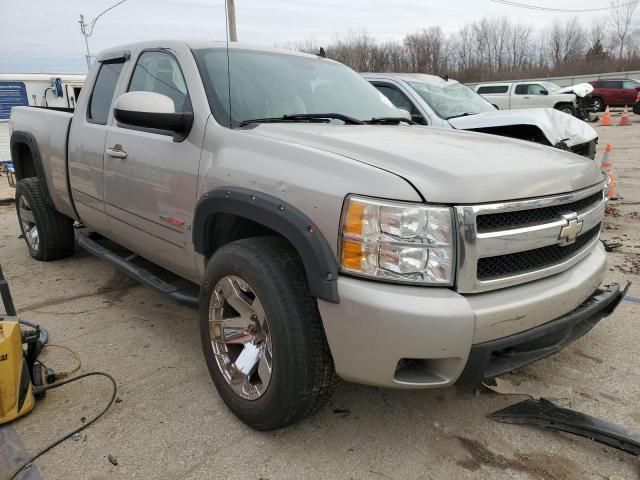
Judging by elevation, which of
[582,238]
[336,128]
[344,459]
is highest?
[336,128]

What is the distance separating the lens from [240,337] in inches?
99.7

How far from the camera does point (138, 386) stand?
9.52ft

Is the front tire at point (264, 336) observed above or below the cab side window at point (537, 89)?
below

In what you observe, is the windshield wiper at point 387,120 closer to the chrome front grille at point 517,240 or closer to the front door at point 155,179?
the front door at point 155,179

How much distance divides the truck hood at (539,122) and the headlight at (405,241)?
4493 millimetres

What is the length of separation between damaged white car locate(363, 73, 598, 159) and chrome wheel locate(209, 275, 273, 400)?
4.37 meters

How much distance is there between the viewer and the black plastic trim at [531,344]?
2018 mm

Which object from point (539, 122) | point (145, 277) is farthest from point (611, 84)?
point (145, 277)

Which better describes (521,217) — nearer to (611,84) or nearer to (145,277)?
(145,277)

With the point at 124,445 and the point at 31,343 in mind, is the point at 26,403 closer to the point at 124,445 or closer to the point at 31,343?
the point at 31,343

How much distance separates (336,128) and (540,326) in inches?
55.8

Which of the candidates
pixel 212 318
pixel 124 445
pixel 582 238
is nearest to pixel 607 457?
pixel 582 238

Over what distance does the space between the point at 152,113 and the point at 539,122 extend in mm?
4678

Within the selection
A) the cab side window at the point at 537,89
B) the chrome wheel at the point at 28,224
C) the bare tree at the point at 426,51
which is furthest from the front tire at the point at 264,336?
the bare tree at the point at 426,51
